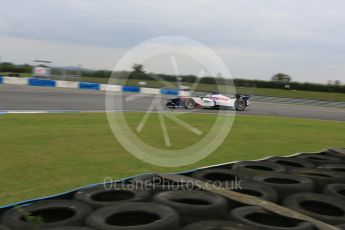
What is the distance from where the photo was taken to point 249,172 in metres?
4.80

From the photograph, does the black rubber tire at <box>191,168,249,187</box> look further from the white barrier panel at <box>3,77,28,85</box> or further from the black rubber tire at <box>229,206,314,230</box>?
the white barrier panel at <box>3,77,28,85</box>

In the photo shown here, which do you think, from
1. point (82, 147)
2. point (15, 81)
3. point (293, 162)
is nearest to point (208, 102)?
point (82, 147)

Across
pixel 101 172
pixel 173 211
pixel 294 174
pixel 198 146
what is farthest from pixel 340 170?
pixel 198 146

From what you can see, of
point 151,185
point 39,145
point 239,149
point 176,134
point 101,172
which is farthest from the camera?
point 176,134

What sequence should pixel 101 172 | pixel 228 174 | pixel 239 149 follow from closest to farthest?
1. pixel 228 174
2. pixel 101 172
3. pixel 239 149

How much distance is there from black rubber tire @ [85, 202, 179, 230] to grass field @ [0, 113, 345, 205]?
5.74 ft

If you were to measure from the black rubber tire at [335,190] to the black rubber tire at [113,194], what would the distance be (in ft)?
6.14

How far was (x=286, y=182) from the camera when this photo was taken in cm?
444

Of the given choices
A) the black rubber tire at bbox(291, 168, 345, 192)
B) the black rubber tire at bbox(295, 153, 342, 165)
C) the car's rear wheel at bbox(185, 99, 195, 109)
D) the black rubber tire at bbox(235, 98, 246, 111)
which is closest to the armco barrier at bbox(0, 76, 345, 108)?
the black rubber tire at bbox(235, 98, 246, 111)

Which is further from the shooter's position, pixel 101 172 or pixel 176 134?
pixel 176 134

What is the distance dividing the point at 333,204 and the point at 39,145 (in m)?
5.69

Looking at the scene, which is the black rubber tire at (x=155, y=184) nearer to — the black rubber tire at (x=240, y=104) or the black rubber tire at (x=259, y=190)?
the black rubber tire at (x=259, y=190)

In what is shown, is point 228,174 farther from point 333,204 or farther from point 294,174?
point 333,204

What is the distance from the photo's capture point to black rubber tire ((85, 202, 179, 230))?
Answer: 9.70 feet
